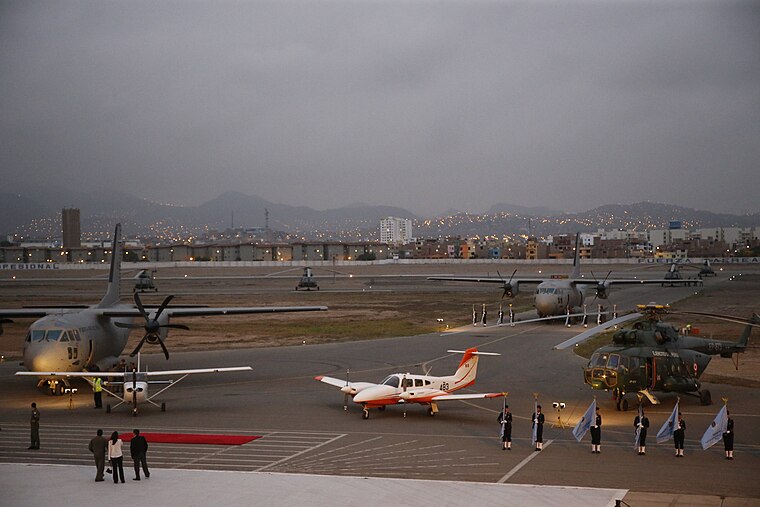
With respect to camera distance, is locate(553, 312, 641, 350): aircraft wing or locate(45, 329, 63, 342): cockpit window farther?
locate(45, 329, 63, 342): cockpit window

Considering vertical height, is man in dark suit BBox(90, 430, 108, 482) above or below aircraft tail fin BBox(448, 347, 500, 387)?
below

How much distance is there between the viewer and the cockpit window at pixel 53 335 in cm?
3020

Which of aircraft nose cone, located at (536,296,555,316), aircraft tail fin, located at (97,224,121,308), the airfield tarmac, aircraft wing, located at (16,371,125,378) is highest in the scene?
aircraft tail fin, located at (97,224,121,308)

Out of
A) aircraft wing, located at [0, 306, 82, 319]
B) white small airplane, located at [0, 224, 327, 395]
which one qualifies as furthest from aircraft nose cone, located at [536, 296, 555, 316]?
aircraft wing, located at [0, 306, 82, 319]

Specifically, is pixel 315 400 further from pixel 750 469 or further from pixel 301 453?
pixel 750 469

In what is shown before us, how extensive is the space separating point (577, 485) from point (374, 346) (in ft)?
95.1

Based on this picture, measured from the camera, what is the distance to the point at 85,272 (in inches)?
6206

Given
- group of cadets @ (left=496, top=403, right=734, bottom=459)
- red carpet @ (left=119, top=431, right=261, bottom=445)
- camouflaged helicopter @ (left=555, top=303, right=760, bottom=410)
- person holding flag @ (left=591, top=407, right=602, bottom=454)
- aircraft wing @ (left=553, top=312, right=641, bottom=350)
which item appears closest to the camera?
group of cadets @ (left=496, top=403, right=734, bottom=459)

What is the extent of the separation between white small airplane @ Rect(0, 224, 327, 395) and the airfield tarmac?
145cm

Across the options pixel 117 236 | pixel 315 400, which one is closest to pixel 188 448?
pixel 315 400

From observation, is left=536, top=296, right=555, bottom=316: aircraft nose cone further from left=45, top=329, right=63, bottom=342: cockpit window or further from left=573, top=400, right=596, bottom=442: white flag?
left=45, top=329, right=63, bottom=342: cockpit window

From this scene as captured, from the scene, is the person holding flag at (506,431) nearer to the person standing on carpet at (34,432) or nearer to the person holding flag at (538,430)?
the person holding flag at (538,430)

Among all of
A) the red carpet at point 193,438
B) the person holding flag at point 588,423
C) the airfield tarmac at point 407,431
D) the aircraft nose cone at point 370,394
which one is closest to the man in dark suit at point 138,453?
the airfield tarmac at point 407,431

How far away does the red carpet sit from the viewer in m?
23.3
